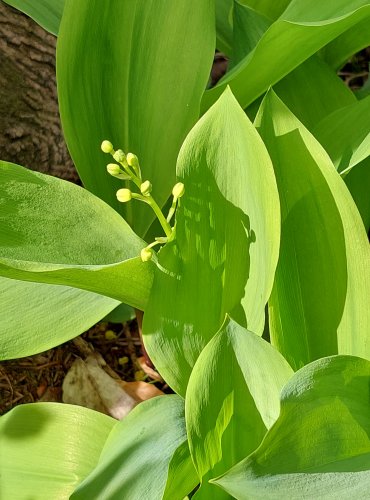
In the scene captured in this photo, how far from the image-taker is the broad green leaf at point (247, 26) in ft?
3.54

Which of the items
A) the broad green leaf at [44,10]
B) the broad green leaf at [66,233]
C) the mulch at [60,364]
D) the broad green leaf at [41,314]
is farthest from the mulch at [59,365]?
the broad green leaf at [44,10]

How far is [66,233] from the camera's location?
34.5 inches

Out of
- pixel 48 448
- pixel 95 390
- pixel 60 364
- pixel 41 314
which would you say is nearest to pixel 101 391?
pixel 95 390

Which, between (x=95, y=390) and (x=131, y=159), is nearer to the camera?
(x=131, y=159)

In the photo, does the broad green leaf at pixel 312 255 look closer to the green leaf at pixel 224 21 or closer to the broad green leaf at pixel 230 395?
the broad green leaf at pixel 230 395

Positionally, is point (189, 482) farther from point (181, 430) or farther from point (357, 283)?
point (357, 283)

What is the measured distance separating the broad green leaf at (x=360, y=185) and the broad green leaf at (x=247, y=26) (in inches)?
10.2

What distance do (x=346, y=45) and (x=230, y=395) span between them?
69cm

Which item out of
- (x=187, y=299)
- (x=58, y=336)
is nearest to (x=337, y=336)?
(x=187, y=299)

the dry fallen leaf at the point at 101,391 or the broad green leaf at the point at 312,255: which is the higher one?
the broad green leaf at the point at 312,255

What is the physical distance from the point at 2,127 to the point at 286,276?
0.65 metres

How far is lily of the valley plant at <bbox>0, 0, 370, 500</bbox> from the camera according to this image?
74 cm

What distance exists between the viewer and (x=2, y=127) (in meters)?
1.26

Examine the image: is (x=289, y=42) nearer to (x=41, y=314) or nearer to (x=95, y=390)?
(x=41, y=314)
